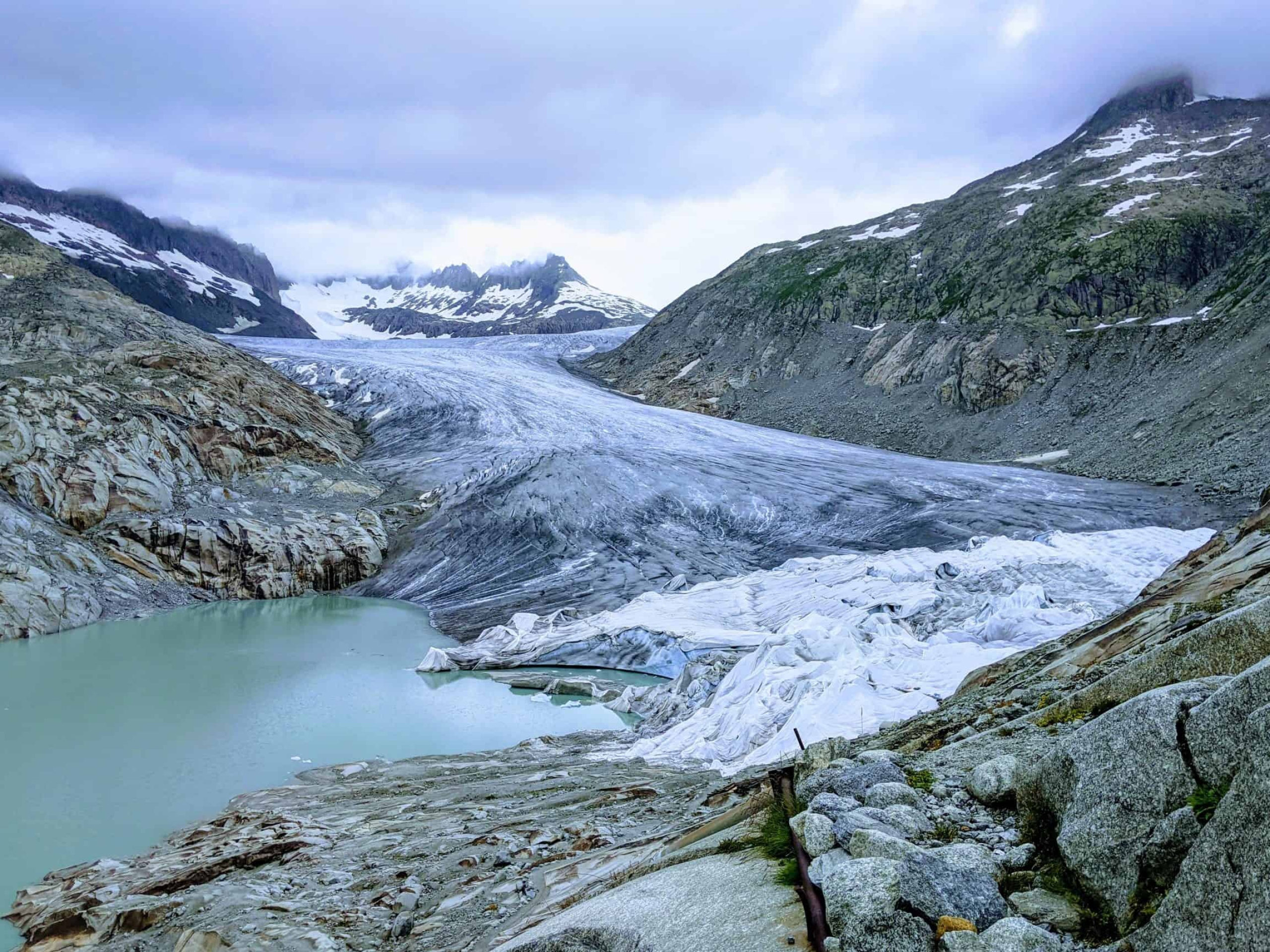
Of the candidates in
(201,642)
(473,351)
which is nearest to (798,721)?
(201,642)

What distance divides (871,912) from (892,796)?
3.36ft

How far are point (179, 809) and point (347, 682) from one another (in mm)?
7075

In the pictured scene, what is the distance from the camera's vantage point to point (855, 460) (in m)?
32.5

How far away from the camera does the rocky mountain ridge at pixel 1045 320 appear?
32062 millimetres

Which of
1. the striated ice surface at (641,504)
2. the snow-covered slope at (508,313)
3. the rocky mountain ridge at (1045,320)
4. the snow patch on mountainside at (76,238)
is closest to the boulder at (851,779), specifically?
the striated ice surface at (641,504)

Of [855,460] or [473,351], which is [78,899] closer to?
[855,460]

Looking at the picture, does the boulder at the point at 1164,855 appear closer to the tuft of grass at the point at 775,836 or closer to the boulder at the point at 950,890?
the boulder at the point at 950,890

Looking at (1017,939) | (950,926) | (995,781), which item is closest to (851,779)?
(995,781)

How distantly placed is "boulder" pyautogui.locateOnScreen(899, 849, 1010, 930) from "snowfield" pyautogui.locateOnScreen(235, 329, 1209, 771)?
5.93m

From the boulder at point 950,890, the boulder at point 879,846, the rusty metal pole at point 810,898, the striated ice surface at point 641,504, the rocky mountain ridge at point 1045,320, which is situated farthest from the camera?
the rocky mountain ridge at point 1045,320

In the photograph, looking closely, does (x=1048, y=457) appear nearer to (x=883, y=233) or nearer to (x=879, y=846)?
(x=883, y=233)

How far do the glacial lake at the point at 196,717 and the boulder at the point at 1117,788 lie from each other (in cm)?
933

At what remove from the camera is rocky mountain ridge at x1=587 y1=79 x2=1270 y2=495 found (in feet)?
105

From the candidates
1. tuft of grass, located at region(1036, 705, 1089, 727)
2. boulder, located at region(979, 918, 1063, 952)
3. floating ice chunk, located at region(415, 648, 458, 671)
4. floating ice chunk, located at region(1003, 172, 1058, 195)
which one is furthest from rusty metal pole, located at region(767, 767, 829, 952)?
floating ice chunk, located at region(1003, 172, 1058, 195)
